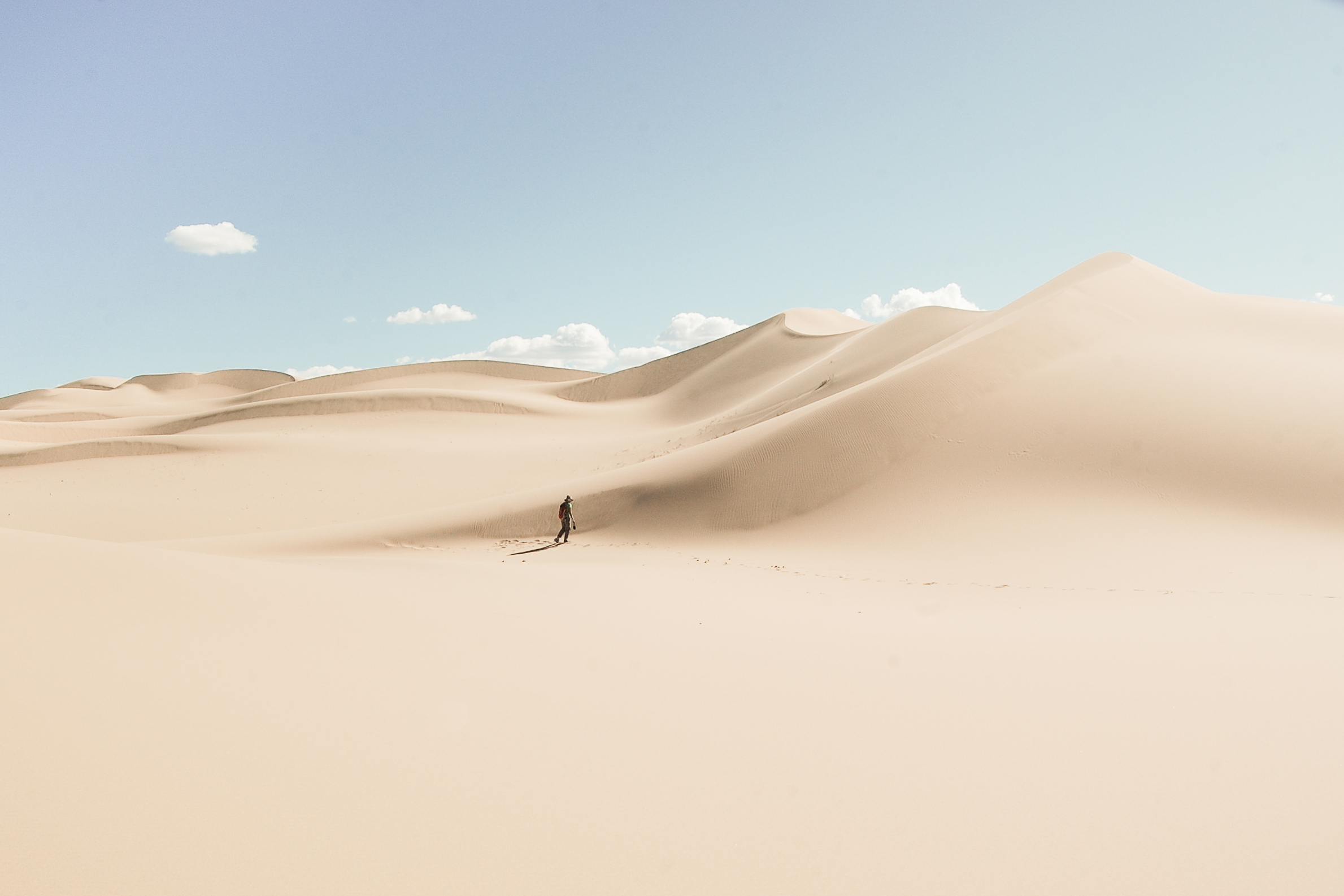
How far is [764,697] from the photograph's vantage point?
4.81 metres

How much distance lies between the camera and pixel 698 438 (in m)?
31.6

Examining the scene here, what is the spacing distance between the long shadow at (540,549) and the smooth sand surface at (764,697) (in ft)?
2.42

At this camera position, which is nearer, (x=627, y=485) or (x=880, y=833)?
(x=880, y=833)

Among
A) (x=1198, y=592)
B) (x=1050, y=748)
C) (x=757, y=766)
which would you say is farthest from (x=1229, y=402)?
(x=757, y=766)

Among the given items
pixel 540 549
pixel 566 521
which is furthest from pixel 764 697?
pixel 566 521

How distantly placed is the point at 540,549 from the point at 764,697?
10578 millimetres

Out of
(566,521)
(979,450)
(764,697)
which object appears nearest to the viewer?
(764,697)

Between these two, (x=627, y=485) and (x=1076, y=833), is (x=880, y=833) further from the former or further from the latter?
(x=627, y=485)

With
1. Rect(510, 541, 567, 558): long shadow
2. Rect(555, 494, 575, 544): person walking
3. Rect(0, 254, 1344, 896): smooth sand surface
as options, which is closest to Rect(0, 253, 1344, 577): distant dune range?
Rect(0, 254, 1344, 896): smooth sand surface

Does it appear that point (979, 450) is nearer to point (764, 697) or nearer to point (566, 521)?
point (566, 521)

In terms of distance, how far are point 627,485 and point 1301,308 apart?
20040 millimetres

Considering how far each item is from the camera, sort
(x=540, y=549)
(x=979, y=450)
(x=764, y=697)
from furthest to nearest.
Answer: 1. (x=540, y=549)
2. (x=979, y=450)
3. (x=764, y=697)

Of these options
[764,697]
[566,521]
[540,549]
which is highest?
[566,521]

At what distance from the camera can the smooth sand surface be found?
9.71 feet
